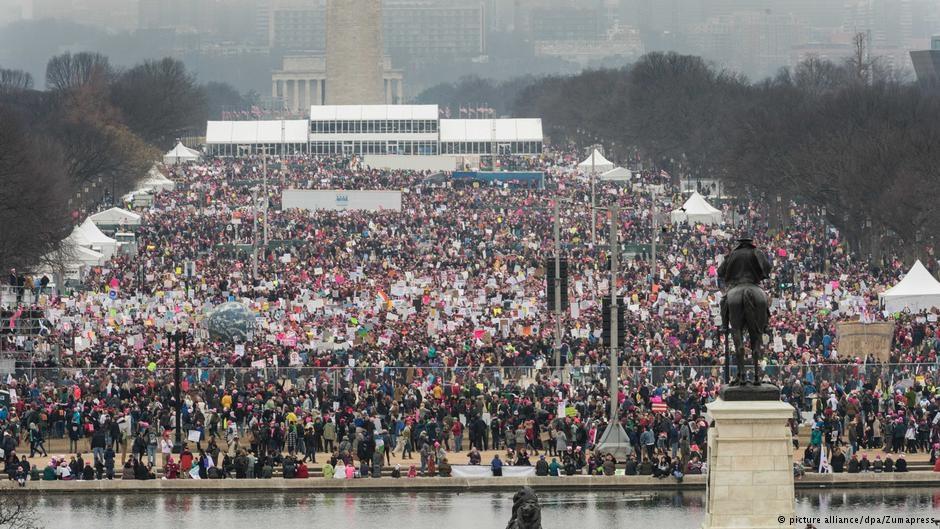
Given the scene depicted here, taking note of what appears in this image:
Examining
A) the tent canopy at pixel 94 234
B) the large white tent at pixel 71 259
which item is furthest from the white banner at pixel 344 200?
the large white tent at pixel 71 259

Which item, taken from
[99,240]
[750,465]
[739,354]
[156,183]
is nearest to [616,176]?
[156,183]

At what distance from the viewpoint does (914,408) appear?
189ft

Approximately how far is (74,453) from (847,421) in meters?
18.2

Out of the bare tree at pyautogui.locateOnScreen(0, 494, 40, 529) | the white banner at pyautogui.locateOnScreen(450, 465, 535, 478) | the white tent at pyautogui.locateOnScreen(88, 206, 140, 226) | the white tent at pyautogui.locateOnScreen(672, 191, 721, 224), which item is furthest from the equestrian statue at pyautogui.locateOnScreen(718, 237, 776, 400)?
the white tent at pyautogui.locateOnScreen(88, 206, 140, 226)

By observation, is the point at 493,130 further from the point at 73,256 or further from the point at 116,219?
the point at 73,256

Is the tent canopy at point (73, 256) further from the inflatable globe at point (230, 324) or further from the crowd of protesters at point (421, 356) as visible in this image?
the inflatable globe at point (230, 324)

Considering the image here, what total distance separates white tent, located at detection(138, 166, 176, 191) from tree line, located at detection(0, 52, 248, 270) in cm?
79

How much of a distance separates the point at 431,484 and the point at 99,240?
49667 millimetres

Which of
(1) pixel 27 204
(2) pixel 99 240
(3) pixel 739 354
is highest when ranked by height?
(1) pixel 27 204

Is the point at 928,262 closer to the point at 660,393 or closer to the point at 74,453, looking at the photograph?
the point at 660,393

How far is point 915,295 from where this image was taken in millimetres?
76062

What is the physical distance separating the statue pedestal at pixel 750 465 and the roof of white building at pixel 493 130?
161 meters

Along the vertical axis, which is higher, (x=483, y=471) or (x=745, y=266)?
(x=745, y=266)

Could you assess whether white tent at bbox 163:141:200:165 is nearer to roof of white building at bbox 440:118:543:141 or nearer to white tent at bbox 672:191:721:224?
roof of white building at bbox 440:118:543:141
